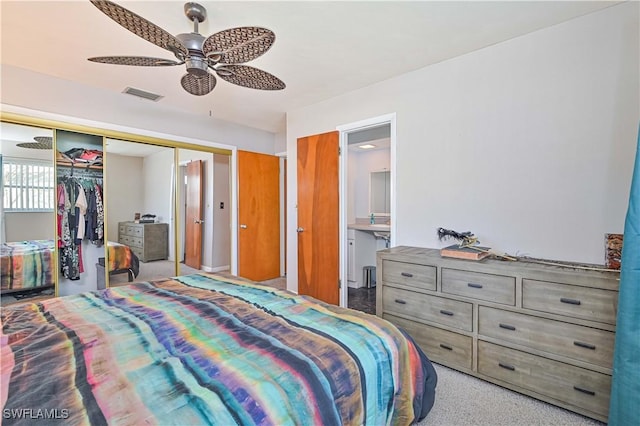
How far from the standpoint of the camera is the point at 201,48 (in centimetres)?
179

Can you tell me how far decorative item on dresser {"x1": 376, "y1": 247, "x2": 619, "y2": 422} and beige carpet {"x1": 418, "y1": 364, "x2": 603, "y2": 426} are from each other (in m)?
0.06

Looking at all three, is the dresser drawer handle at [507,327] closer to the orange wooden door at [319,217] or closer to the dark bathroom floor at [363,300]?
the dark bathroom floor at [363,300]

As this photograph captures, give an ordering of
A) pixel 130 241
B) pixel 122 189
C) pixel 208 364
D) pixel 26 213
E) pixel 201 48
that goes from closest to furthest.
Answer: pixel 208 364, pixel 201 48, pixel 26 213, pixel 122 189, pixel 130 241

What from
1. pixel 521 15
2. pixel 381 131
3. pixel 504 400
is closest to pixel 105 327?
pixel 504 400

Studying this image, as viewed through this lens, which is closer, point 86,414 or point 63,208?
point 86,414

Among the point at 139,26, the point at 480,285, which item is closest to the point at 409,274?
the point at 480,285

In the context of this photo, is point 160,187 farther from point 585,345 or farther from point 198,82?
point 585,345

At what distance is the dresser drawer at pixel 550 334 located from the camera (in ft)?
5.48

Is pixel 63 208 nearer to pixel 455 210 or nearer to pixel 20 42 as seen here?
pixel 20 42

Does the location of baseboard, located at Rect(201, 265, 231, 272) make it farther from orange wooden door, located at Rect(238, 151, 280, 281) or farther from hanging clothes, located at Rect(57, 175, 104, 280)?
hanging clothes, located at Rect(57, 175, 104, 280)

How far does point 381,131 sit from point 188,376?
13.1 ft

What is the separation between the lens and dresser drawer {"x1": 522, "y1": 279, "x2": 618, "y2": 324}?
1644 mm

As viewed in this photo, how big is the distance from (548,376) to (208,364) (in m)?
2.05

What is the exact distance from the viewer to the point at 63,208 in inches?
124
